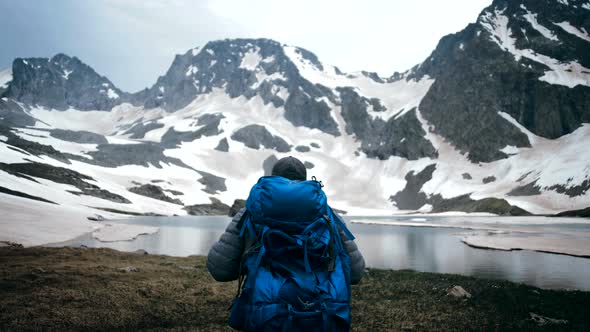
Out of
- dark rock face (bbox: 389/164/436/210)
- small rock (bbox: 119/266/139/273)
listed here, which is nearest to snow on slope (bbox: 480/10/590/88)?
dark rock face (bbox: 389/164/436/210)

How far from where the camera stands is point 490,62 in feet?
602

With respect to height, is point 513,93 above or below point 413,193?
above

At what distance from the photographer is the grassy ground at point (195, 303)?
35.7 feet

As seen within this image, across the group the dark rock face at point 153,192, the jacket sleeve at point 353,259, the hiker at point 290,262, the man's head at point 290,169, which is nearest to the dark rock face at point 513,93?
the dark rock face at point 153,192

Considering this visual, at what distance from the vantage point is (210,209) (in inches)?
6260

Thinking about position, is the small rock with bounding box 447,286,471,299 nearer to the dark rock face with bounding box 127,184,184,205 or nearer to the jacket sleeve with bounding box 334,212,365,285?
the jacket sleeve with bounding box 334,212,365,285

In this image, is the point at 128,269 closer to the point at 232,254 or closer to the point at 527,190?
the point at 232,254

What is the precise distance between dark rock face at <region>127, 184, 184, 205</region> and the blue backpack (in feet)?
514

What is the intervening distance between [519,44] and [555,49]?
14.3m

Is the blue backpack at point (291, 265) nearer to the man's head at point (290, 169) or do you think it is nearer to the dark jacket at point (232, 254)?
the dark jacket at point (232, 254)

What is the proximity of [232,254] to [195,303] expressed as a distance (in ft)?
30.9

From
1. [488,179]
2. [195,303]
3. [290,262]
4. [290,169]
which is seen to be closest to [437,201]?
[488,179]

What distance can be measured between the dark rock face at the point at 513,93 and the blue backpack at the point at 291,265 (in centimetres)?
17954

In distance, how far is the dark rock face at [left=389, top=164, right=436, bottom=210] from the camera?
167m
